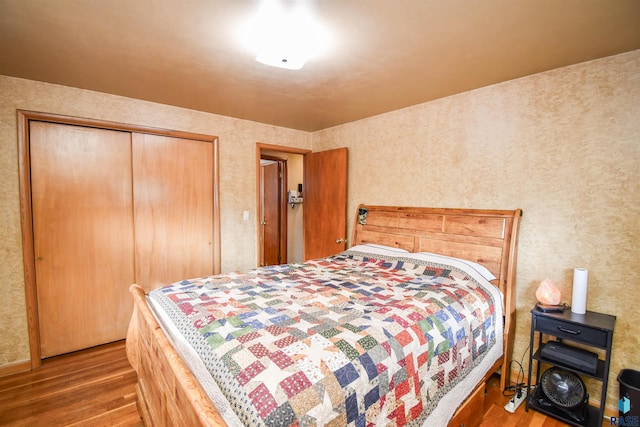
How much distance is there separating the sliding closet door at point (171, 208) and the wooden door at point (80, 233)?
0.11 metres

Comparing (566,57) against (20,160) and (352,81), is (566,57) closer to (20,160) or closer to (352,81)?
(352,81)

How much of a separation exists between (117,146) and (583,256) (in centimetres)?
405

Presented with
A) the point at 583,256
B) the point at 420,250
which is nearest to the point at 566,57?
the point at 583,256

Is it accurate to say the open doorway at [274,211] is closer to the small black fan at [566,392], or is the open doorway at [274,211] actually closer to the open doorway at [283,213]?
the open doorway at [283,213]

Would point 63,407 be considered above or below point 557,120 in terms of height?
below

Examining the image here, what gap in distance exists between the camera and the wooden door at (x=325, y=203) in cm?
365

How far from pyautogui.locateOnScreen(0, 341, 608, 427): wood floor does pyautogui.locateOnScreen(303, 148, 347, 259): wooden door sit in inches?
84.9

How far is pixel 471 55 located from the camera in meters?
1.93

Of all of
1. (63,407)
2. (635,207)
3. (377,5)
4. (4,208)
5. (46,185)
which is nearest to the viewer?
(377,5)

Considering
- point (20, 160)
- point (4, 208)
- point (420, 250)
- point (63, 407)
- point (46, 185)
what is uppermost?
point (20, 160)

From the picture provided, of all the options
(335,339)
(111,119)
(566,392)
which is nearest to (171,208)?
(111,119)

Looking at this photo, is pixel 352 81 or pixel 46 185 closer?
pixel 352 81

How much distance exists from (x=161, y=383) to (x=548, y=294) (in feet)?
8.10

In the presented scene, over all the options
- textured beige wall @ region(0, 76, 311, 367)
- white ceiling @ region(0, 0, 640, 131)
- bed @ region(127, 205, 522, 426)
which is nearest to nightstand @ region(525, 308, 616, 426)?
bed @ region(127, 205, 522, 426)
